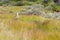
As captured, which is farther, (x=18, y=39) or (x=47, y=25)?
(x=47, y=25)

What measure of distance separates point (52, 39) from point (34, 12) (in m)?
13.9

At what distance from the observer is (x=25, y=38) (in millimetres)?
7496

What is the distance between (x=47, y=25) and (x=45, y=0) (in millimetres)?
28901

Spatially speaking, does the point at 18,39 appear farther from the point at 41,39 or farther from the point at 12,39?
the point at 41,39

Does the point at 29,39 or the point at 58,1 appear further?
the point at 58,1

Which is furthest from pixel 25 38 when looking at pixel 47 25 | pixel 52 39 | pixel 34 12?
pixel 34 12

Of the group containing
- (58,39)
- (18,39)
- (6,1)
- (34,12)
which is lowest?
(6,1)

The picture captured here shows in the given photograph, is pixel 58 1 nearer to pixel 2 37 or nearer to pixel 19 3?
pixel 19 3

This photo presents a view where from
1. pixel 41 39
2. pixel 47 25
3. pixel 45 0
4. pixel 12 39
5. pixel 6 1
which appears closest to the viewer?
pixel 12 39

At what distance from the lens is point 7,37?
738 cm

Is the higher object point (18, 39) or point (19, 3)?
point (18, 39)

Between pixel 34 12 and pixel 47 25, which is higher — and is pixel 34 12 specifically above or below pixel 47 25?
below

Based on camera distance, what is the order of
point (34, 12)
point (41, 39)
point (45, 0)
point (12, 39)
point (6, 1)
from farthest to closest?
point (6, 1) → point (45, 0) → point (34, 12) → point (41, 39) → point (12, 39)

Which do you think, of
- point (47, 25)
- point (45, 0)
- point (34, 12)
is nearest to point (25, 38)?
point (47, 25)
